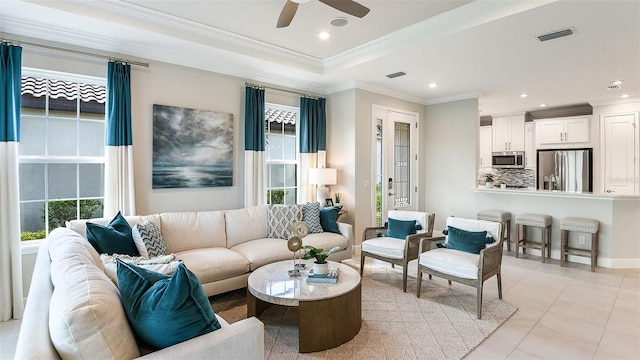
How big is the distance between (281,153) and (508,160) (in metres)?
5.67

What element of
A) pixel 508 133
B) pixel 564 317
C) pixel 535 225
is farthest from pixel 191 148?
pixel 508 133

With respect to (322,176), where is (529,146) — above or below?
above

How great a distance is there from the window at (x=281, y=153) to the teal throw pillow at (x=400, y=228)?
1.85 m

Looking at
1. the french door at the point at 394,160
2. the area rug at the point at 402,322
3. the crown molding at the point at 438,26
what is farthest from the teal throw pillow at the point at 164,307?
the french door at the point at 394,160

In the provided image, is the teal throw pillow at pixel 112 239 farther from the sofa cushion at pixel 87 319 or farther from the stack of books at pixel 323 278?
the stack of books at pixel 323 278

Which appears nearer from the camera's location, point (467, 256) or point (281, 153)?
point (467, 256)

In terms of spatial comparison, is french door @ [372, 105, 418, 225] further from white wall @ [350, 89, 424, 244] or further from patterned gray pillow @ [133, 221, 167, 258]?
patterned gray pillow @ [133, 221, 167, 258]

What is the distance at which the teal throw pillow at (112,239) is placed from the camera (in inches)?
106

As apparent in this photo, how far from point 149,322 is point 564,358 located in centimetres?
285

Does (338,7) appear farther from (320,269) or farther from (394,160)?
(394,160)

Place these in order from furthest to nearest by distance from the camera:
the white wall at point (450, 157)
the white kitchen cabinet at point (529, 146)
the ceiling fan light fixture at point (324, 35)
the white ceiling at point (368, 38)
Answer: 1. the white kitchen cabinet at point (529, 146)
2. the white wall at point (450, 157)
3. the ceiling fan light fixture at point (324, 35)
4. the white ceiling at point (368, 38)

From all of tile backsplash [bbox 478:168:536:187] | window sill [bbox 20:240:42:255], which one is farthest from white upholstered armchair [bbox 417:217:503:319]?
tile backsplash [bbox 478:168:536:187]

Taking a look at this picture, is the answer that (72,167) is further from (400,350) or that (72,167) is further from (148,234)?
(400,350)

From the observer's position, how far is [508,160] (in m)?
7.80
